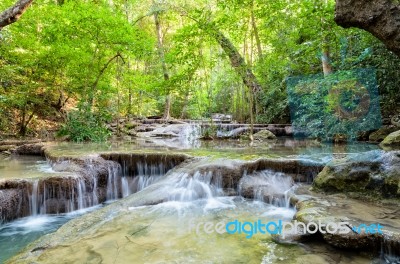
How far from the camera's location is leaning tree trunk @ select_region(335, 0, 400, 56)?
4.62 meters

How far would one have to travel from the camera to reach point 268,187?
502cm

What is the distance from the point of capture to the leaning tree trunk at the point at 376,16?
4.62 metres

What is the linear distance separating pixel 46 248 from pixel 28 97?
7833 millimetres

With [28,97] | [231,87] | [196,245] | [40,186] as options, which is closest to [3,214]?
[40,186]

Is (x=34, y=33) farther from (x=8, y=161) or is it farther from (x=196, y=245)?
(x=196, y=245)

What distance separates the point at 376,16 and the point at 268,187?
3401 mm

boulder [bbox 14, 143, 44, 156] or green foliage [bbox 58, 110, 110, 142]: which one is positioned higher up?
green foliage [bbox 58, 110, 110, 142]

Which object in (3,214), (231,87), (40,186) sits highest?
(231,87)

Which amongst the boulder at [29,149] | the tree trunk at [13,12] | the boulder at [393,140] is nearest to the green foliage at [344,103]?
the boulder at [393,140]

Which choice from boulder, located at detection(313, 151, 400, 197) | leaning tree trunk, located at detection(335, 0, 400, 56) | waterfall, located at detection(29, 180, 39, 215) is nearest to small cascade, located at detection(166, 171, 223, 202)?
boulder, located at detection(313, 151, 400, 197)

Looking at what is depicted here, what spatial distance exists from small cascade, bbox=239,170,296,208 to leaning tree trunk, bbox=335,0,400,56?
9.68 feet

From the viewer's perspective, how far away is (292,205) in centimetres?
427

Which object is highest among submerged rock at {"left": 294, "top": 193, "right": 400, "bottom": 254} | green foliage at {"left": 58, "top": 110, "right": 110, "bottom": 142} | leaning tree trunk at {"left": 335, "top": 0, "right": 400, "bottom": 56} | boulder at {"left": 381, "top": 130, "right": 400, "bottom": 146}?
leaning tree trunk at {"left": 335, "top": 0, "right": 400, "bottom": 56}

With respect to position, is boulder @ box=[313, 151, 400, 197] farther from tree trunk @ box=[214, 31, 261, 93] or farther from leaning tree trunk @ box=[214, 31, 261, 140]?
tree trunk @ box=[214, 31, 261, 93]
